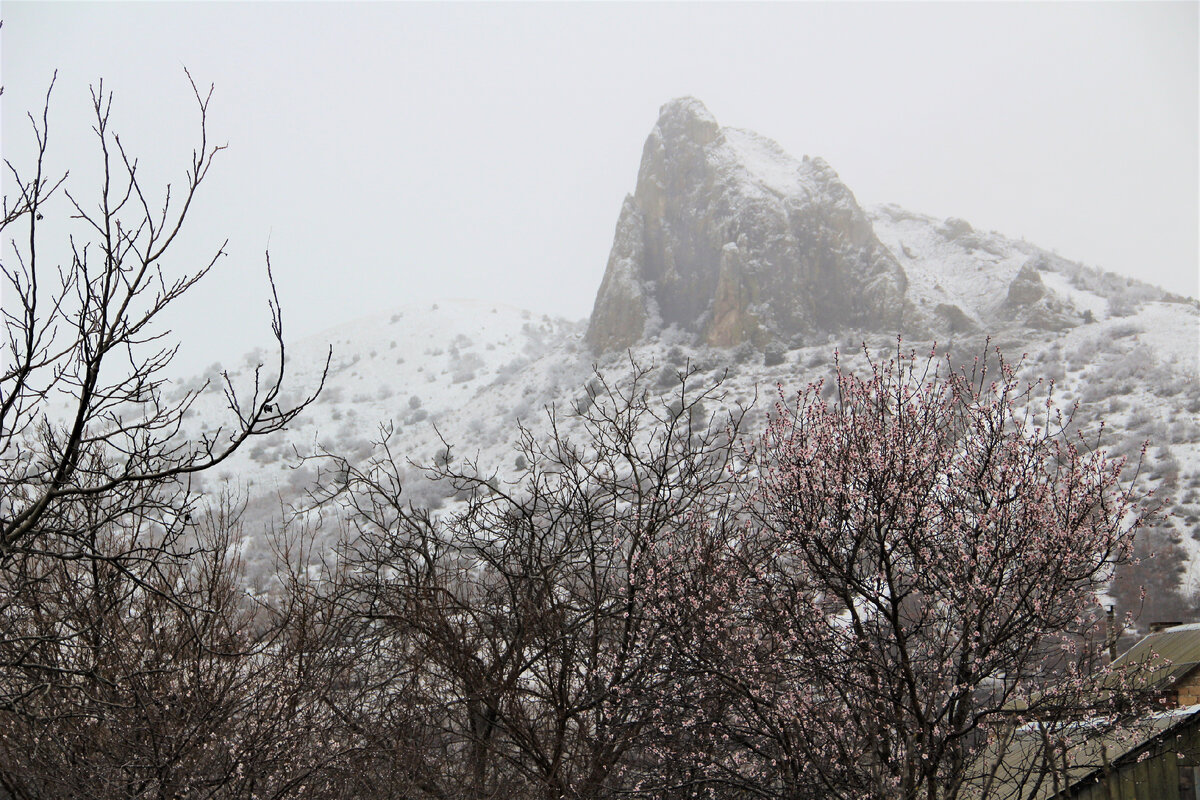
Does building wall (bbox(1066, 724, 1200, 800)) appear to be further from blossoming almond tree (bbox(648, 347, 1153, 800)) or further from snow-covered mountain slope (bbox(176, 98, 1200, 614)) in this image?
snow-covered mountain slope (bbox(176, 98, 1200, 614))

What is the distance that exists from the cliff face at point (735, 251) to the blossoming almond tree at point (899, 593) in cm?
6133

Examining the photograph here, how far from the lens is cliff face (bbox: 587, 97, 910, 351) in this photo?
233ft

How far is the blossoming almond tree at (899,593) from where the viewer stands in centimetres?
683

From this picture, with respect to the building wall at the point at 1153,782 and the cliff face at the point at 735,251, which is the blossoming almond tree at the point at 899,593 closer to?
the building wall at the point at 1153,782

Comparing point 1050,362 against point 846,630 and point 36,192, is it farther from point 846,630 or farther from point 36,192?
point 36,192

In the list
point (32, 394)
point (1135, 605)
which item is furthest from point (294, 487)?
point (32, 394)

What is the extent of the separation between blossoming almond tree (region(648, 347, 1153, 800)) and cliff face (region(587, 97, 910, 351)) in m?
61.3

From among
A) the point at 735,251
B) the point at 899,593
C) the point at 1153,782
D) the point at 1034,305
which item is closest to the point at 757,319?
the point at 735,251

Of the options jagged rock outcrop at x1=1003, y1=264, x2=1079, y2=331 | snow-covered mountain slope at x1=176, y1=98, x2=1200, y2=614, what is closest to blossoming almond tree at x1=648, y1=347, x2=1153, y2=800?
snow-covered mountain slope at x1=176, y1=98, x2=1200, y2=614

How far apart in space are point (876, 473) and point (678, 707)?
282 cm

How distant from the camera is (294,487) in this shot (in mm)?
57125

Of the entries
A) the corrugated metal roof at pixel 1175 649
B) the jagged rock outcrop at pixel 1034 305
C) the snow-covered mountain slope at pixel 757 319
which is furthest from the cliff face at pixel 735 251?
the corrugated metal roof at pixel 1175 649

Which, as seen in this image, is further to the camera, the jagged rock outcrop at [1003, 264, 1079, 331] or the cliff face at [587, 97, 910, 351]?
the cliff face at [587, 97, 910, 351]

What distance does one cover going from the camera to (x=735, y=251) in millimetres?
75438
